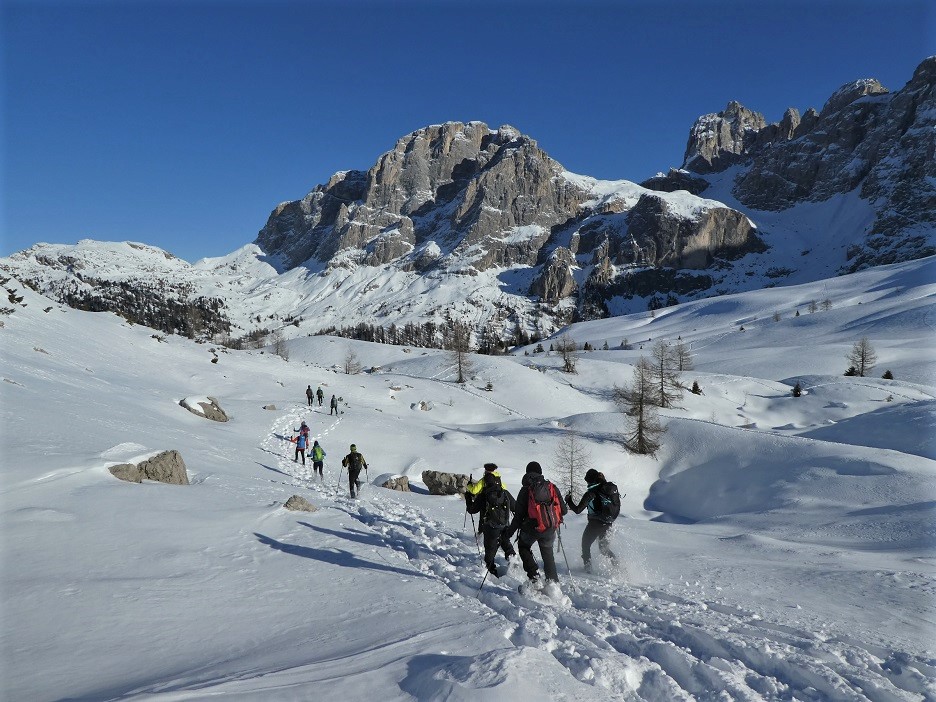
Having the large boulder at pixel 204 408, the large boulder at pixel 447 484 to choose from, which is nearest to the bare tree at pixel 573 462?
the large boulder at pixel 447 484

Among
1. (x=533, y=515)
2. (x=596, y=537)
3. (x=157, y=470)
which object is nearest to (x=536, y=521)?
(x=533, y=515)

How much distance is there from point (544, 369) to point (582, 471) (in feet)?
145

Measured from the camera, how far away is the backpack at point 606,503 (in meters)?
9.45

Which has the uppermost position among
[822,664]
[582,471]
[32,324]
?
[32,324]

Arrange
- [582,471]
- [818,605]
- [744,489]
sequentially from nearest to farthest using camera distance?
[818,605]
[744,489]
[582,471]

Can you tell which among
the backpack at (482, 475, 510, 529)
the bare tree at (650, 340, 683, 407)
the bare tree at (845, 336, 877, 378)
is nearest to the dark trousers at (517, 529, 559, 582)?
the backpack at (482, 475, 510, 529)

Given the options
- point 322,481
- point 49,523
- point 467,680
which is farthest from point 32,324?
point 467,680

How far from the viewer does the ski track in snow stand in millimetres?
5121

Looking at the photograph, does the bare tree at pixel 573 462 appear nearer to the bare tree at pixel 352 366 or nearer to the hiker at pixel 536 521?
the hiker at pixel 536 521

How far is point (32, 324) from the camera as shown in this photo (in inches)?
1368

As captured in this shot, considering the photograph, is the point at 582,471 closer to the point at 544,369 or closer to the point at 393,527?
the point at 393,527

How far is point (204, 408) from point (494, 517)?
25021 millimetres

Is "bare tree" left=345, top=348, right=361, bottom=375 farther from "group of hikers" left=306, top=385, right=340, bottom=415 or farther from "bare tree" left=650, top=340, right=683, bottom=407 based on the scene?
"bare tree" left=650, top=340, right=683, bottom=407

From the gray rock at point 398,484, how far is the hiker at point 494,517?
12692 mm
